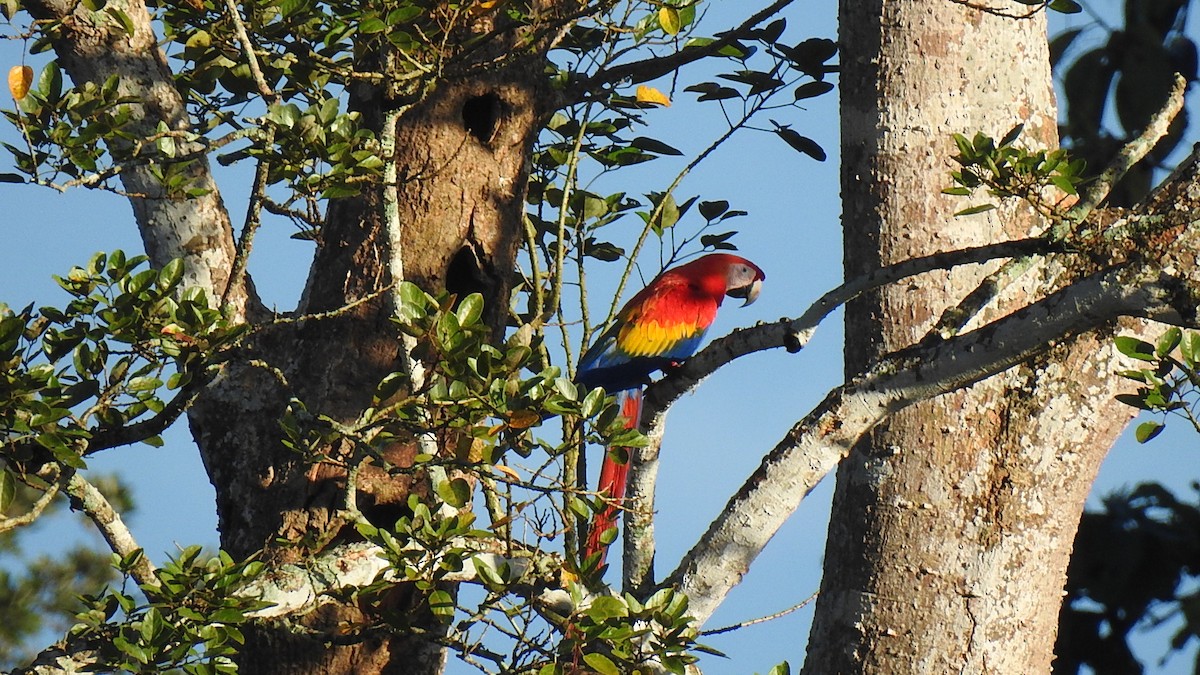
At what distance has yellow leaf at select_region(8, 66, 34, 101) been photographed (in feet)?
9.39

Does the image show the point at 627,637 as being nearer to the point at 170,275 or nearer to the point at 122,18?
the point at 170,275

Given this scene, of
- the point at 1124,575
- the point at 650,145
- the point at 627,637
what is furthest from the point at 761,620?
the point at 1124,575

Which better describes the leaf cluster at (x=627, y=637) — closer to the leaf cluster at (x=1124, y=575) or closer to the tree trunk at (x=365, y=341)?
the tree trunk at (x=365, y=341)

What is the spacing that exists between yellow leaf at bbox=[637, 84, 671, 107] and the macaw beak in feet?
5.25

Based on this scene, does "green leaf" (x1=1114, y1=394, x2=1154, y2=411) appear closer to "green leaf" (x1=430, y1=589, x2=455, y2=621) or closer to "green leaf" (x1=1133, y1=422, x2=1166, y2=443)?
"green leaf" (x1=1133, y1=422, x2=1166, y2=443)

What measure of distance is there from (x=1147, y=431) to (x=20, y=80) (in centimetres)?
263

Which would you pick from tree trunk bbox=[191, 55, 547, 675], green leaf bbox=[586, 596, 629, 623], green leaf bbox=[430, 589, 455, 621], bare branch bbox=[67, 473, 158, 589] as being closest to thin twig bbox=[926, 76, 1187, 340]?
green leaf bbox=[586, 596, 629, 623]

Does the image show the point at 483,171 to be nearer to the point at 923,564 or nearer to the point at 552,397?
the point at 552,397

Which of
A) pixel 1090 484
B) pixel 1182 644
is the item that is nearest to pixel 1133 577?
pixel 1182 644

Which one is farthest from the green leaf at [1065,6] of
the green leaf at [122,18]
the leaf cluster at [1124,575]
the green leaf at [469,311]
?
the leaf cluster at [1124,575]

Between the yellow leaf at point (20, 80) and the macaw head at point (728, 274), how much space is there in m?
2.69

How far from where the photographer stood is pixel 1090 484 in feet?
10.2

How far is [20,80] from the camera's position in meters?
2.89

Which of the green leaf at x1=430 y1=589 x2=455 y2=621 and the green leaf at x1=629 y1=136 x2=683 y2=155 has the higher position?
the green leaf at x1=629 y1=136 x2=683 y2=155
